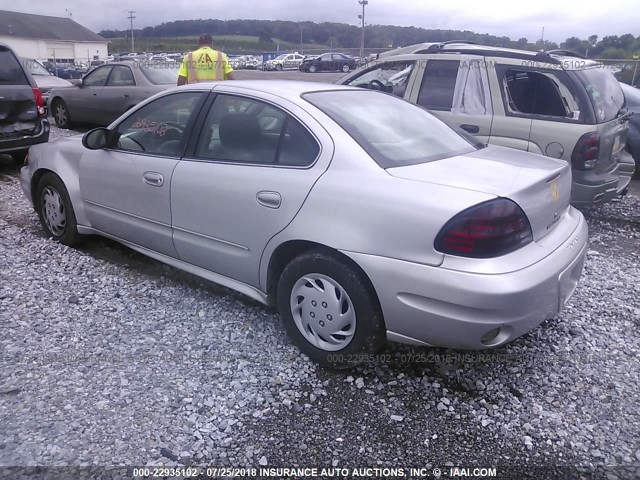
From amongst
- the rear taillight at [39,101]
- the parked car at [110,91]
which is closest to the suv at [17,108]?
the rear taillight at [39,101]

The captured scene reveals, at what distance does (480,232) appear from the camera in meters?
2.58

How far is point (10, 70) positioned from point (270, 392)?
676cm

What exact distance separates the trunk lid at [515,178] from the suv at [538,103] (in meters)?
2.00

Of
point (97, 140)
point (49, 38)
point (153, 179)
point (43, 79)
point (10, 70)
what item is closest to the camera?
point (153, 179)

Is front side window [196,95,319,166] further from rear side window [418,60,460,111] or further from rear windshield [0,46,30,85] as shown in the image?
rear windshield [0,46,30,85]

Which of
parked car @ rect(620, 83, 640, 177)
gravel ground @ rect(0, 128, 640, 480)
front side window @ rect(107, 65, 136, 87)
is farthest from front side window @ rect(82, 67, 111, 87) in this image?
parked car @ rect(620, 83, 640, 177)

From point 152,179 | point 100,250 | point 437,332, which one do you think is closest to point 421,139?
point 437,332

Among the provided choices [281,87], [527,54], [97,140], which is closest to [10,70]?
[97,140]

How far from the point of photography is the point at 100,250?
489cm

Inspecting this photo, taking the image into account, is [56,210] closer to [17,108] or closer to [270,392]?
[270,392]

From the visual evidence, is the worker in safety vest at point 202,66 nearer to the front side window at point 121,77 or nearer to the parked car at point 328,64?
the front side window at point 121,77

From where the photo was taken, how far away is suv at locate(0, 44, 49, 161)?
23.8 ft

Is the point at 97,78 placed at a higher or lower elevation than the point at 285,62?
lower

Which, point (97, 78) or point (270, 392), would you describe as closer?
point (270, 392)
